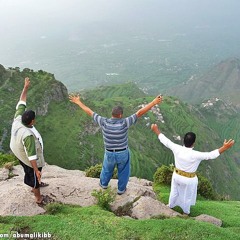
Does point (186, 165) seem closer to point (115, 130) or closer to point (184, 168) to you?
point (184, 168)

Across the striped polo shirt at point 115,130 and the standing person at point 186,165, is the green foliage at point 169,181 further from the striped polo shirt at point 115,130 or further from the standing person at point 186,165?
the striped polo shirt at point 115,130

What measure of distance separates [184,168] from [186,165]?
0.12 meters

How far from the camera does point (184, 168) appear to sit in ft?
31.8

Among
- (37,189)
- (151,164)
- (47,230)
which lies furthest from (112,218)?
(151,164)

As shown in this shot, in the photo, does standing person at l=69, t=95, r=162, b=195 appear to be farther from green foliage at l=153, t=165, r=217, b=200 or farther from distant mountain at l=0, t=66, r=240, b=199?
distant mountain at l=0, t=66, r=240, b=199

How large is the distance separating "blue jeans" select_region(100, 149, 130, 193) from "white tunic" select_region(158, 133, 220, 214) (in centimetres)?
128

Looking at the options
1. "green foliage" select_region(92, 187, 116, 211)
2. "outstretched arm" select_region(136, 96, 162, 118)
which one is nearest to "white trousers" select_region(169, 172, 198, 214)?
"green foliage" select_region(92, 187, 116, 211)

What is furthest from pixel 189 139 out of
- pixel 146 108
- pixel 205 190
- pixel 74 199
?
pixel 205 190

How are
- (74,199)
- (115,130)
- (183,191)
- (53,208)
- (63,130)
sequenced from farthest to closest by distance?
(63,130) → (74,199) → (183,191) → (115,130) → (53,208)

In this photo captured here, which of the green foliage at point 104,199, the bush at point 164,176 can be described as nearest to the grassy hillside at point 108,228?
the green foliage at point 104,199

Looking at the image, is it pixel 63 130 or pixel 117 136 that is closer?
pixel 117 136

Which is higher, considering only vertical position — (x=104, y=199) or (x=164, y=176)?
(x=104, y=199)

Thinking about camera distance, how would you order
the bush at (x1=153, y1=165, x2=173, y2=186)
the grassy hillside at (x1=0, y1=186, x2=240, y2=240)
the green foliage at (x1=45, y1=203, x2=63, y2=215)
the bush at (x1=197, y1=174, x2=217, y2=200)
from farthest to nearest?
the bush at (x1=197, y1=174, x2=217, y2=200), the bush at (x1=153, y1=165, x2=173, y2=186), the green foliage at (x1=45, y1=203, x2=63, y2=215), the grassy hillside at (x1=0, y1=186, x2=240, y2=240)

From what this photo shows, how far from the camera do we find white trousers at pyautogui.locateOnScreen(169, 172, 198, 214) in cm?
986
